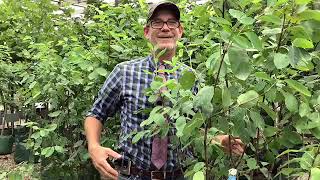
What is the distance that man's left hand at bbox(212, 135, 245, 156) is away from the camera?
1.35 meters

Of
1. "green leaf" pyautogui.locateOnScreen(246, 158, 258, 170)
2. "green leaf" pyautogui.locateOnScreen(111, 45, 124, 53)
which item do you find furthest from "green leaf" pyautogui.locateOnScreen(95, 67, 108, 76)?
"green leaf" pyautogui.locateOnScreen(246, 158, 258, 170)

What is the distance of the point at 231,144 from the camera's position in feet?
4.48

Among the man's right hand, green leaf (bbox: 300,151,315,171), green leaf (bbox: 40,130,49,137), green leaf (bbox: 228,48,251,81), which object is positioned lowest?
green leaf (bbox: 40,130,49,137)

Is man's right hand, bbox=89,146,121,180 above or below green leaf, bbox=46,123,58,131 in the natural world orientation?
above

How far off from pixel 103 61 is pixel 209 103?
196 cm

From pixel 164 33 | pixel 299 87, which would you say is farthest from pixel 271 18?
pixel 164 33

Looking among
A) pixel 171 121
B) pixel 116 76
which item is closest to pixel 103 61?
pixel 116 76

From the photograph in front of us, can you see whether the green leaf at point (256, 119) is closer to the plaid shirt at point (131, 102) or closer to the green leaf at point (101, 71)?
the plaid shirt at point (131, 102)

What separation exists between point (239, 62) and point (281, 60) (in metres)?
0.12

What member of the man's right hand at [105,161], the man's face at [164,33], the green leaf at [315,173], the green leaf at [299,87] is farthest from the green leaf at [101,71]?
the green leaf at [315,173]

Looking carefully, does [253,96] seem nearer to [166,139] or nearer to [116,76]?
[166,139]

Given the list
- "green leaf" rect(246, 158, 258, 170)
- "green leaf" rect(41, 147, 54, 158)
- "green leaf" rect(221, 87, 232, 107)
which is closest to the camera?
"green leaf" rect(221, 87, 232, 107)

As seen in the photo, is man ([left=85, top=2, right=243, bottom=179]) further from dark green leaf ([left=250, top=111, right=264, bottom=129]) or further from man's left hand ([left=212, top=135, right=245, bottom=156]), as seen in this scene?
dark green leaf ([left=250, top=111, right=264, bottom=129])

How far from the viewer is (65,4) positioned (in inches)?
200
